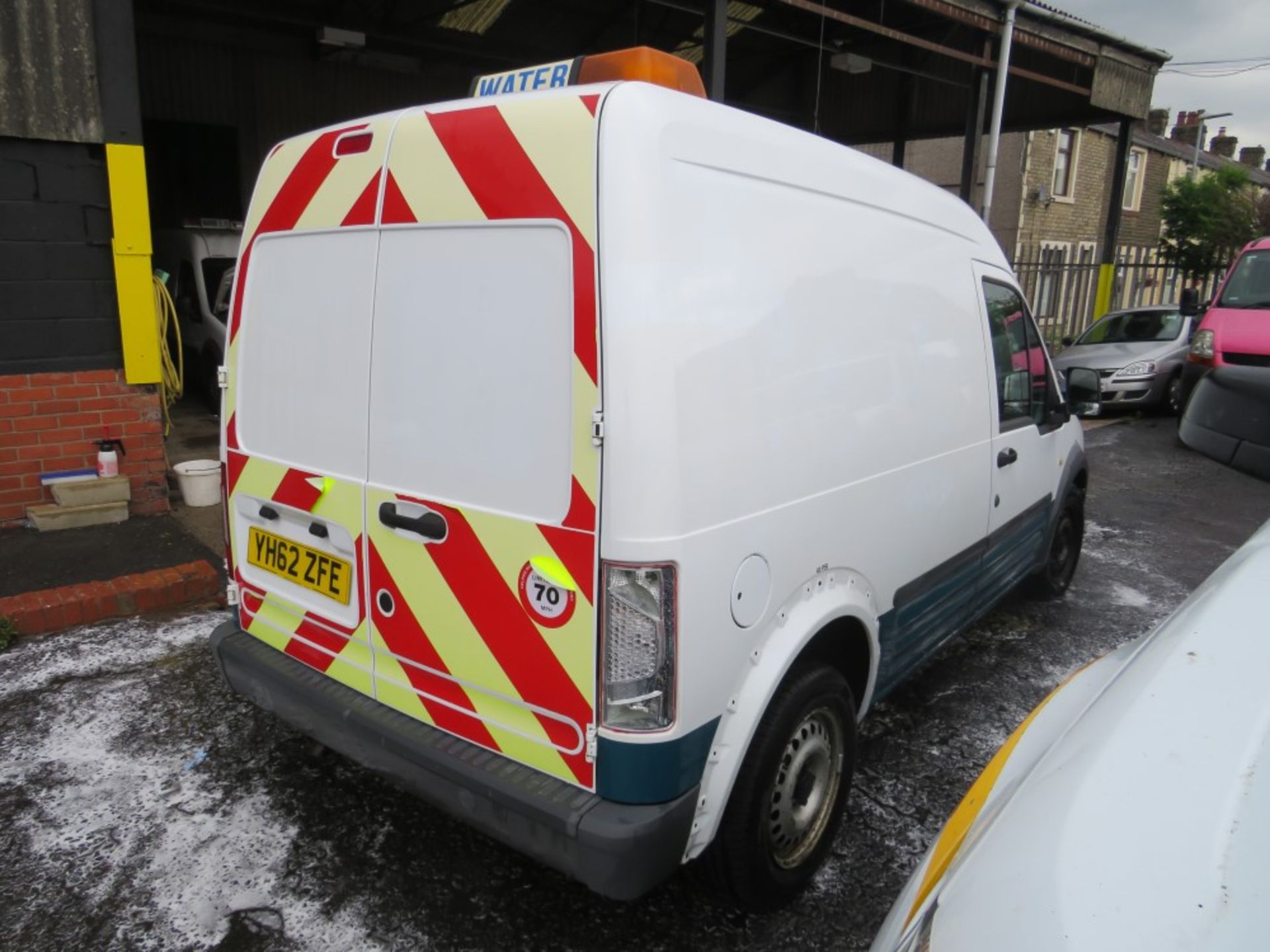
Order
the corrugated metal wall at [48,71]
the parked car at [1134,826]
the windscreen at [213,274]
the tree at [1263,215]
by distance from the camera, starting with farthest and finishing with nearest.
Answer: the tree at [1263,215] → the windscreen at [213,274] → the corrugated metal wall at [48,71] → the parked car at [1134,826]

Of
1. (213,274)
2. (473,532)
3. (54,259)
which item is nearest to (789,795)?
(473,532)

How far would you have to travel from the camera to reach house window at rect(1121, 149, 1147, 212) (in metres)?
24.3

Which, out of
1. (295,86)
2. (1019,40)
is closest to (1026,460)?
(1019,40)

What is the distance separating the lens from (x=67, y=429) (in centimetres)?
523

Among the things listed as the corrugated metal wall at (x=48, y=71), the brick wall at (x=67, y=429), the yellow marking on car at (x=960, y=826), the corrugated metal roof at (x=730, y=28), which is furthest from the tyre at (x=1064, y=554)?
the corrugated metal roof at (x=730, y=28)

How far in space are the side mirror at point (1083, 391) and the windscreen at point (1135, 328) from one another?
29.1 ft

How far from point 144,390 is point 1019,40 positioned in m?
10.6

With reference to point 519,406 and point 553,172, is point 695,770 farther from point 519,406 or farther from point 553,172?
point 553,172

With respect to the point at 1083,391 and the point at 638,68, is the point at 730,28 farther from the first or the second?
the point at 638,68

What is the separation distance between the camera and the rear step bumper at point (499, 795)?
201cm

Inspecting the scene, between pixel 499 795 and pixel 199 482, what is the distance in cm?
446

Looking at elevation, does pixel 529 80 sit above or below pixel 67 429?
above

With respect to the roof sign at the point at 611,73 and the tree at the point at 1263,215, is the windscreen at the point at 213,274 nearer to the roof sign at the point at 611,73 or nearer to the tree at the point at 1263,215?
the roof sign at the point at 611,73

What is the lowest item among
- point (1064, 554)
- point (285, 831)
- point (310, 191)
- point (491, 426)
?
point (285, 831)
